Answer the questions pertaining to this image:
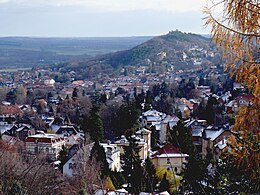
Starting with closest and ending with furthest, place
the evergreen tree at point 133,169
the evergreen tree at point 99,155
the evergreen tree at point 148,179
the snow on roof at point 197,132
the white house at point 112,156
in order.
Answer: the evergreen tree at point 148,179
the evergreen tree at point 133,169
the evergreen tree at point 99,155
the white house at point 112,156
the snow on roof at point 197,132

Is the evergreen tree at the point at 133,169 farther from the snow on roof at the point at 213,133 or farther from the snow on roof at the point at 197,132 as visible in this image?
the snow on roof at the point at 197,132

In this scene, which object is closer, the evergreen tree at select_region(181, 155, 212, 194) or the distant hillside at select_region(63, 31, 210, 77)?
the evergreen tree at select_region(181, 155, 212, 194)

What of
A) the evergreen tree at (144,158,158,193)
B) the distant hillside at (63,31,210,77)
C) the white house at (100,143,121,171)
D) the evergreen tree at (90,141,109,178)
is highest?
the evergreen tree at (144,158,158,193)

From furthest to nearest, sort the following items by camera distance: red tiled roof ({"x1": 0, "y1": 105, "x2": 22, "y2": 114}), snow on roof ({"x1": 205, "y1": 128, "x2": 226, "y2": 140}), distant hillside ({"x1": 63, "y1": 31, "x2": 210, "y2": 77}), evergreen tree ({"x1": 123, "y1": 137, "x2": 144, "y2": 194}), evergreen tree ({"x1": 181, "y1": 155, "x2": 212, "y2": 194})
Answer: distant hillside ({"x1": 63, "y1": 31, "x2": 210, "y2": 77})
red tiled roof ({"x1": 0, "y1": 105, "x2": 22, "y2": 114})
snow on roof ({"x1": 205, "y1": 128, "x2": 226, "y2": 140})
evergreen tree ({"x1": 123, "y1": 137, "x2": 144, "y2": 194})
evergreen tree ({"x1": 181, "y1": 155, "x2": 212, "y2": 194})

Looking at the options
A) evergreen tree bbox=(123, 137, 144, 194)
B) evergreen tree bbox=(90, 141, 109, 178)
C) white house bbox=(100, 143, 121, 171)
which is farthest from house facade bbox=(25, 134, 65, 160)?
evergreen tree bbox=(123, 137, 144, 194)

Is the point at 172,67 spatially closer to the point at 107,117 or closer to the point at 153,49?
the point at 153,49

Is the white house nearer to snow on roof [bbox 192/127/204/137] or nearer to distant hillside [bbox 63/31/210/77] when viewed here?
snow on roof [bbox 192/127/204/137]

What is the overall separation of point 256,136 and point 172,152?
12.8 m

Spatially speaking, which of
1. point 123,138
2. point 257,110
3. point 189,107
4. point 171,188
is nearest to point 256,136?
point 257,110

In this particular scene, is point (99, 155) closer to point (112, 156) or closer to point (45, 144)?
point (112, 156)

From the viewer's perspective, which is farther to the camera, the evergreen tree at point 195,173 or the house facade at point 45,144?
the house facade at point 45,144

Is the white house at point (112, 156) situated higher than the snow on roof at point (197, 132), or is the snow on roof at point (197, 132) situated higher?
the white house at point (112, 156)

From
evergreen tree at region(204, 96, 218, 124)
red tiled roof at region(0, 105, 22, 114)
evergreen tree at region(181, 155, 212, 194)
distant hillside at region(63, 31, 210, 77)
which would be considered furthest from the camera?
distant hillside at region(63, 31, 210, 77)

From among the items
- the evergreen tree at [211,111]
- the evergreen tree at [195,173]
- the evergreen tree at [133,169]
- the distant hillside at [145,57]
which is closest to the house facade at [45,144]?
the evergreen tree at [133,169]
